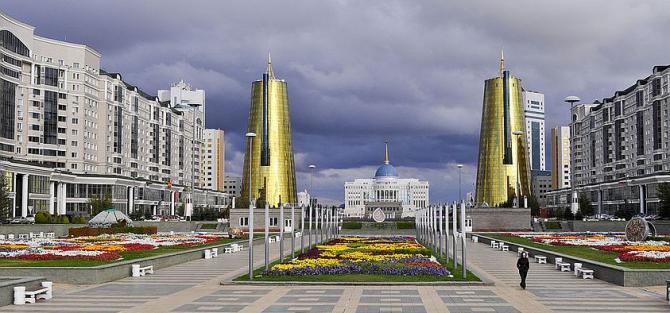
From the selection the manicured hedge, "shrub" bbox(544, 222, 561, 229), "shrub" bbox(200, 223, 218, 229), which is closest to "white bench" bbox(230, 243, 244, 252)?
the manicured hedge

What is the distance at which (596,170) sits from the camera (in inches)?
6339

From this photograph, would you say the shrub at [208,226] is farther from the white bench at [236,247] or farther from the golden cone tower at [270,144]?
the white bench at [236,247]

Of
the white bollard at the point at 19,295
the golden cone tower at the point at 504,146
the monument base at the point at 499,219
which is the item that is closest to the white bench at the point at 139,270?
the white bollard at the point at 19,295

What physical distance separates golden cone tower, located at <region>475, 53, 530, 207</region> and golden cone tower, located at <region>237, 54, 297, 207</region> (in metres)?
28.9

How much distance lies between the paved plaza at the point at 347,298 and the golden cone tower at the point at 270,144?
81.3m

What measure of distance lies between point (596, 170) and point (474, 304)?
14775cm

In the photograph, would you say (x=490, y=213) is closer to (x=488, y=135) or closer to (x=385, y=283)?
(x=488, y=135)

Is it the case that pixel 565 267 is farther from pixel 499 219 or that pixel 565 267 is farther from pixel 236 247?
pixel 499 219

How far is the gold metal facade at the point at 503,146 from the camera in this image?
112 m

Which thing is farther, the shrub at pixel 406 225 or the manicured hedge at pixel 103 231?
the shrub at pixel 406 225

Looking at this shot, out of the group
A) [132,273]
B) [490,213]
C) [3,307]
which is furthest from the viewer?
[490,213]

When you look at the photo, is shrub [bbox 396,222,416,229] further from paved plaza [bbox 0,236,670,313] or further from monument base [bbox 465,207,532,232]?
paved plaza [bbox 0,236,670,313]

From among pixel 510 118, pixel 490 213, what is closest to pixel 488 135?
pixel 510 118

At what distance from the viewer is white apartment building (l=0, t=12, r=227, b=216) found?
317ft
